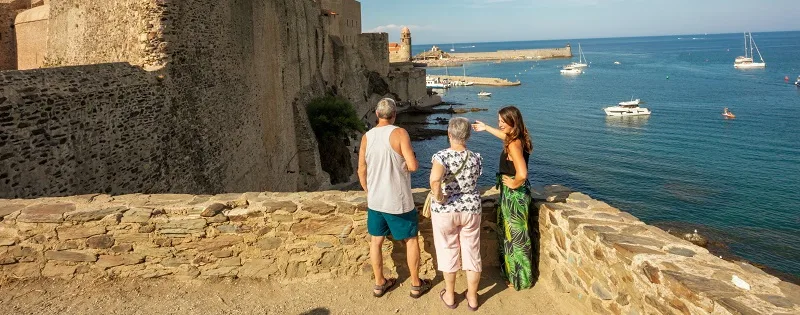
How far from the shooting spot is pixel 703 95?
7056 centimetres

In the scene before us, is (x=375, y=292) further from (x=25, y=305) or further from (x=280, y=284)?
(x=25, y=305)

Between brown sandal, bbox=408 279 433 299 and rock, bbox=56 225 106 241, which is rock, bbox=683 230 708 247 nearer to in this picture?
brown sandal, bbox=408 279 433 299

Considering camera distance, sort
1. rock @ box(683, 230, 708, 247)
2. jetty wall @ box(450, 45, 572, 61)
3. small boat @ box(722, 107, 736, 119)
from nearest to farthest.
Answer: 1. rock @ box(683, 230, 708, 247)
2. small boat @ box(722, 107, 736, 119)
3. jetty wall @ box(450, 45, 572, 61)

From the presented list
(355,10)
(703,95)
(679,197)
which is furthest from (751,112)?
(355,10)

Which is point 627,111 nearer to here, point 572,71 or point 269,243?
point 269,243

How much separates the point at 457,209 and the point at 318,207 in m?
1.55

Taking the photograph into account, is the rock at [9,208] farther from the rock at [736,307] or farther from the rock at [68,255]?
the rock at [736,307]

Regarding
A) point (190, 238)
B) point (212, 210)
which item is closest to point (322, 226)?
point (212, 210)

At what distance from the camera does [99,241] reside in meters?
5.47

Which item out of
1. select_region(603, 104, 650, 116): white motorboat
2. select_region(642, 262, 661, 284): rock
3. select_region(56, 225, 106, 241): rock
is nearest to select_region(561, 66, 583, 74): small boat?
select_region(603, 104, 650, 116): white motorboat

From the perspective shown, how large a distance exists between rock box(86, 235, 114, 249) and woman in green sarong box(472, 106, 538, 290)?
13.1 feet

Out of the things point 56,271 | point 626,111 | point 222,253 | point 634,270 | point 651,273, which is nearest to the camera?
point 651,273

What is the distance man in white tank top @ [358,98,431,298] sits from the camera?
5082 mm

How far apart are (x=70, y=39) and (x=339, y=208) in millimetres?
11615
